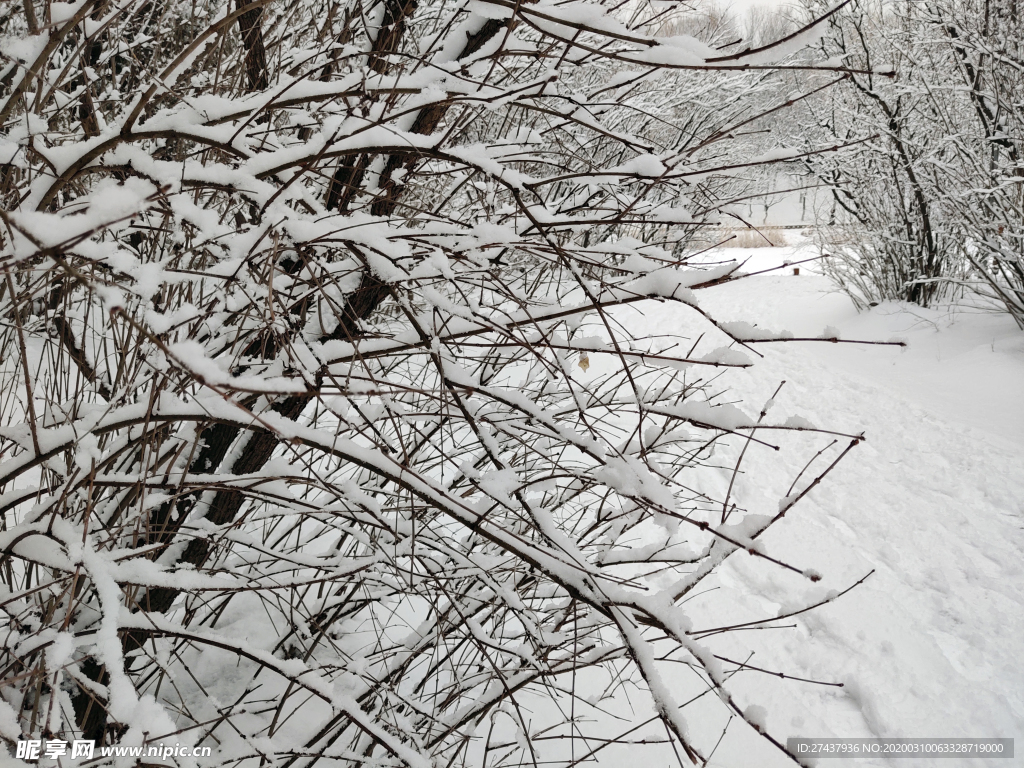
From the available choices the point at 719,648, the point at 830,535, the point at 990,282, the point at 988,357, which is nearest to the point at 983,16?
the point at 990,282

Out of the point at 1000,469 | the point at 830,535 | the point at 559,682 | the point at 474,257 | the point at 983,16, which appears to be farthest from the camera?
the point at 983,16

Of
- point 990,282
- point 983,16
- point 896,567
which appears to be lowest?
point 896,567

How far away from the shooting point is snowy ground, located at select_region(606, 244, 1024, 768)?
8.16 ft

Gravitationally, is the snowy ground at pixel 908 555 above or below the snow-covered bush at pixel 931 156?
below

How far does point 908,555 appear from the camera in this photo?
3443 millimetres

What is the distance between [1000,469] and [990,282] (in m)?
2.42

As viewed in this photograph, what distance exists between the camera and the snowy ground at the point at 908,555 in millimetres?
2488

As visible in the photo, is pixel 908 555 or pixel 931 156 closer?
pixel 908 555

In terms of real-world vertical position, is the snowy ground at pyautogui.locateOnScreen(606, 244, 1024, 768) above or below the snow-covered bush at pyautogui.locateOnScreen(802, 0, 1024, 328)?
below

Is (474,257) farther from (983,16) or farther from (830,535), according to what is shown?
(983,16)

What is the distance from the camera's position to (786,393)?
587cm

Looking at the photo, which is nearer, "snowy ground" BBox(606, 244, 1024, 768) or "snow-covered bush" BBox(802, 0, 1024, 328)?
"snowy ground" BBox(606, 244, 1024, 768)

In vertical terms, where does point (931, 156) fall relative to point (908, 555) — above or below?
above

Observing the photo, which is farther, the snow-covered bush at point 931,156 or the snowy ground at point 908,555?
the snow-covered bush at point 931,156
